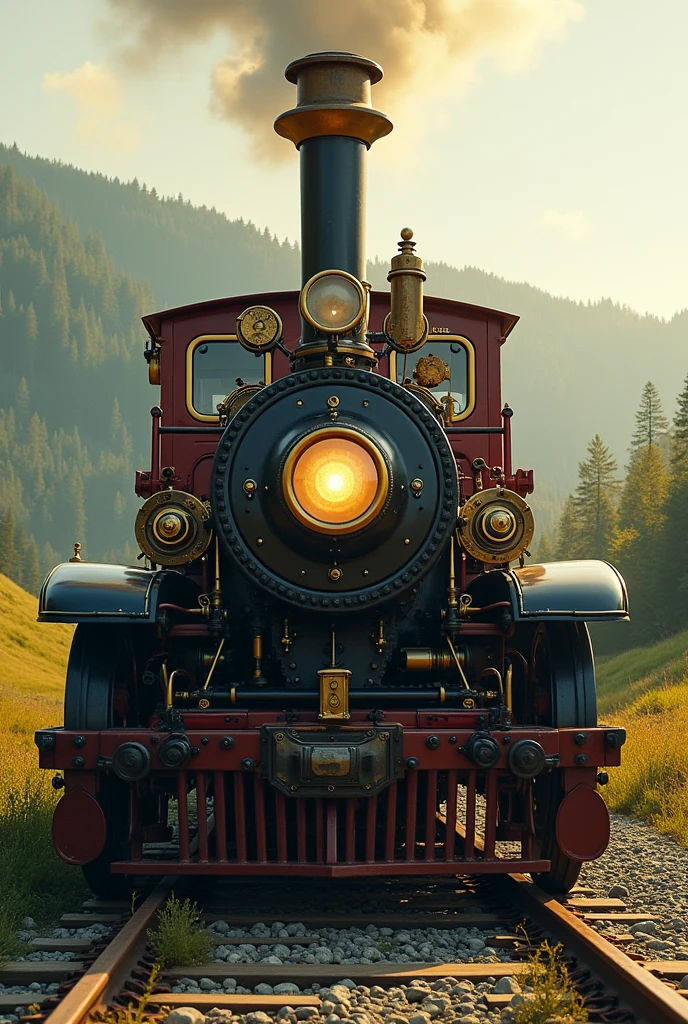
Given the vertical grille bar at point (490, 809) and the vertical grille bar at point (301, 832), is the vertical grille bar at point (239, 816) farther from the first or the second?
the vertical grille bar at point (490, 809)

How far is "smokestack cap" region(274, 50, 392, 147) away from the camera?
5.78 m

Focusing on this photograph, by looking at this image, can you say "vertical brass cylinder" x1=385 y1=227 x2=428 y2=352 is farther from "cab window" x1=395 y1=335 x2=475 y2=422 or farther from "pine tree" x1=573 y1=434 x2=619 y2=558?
"pine tree" x1=573 y1=434 x2=619 y2=558

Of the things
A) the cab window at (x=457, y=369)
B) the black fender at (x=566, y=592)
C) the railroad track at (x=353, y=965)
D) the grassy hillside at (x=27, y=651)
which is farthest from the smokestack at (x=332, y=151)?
the grassy hillside at (x=27, y=651)

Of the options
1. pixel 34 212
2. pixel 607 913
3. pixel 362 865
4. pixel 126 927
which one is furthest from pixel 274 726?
pixel 34 212

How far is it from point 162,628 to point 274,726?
2.51 feet

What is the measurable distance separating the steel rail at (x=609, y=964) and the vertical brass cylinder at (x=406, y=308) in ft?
8.72

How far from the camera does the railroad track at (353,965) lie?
3.78 meters

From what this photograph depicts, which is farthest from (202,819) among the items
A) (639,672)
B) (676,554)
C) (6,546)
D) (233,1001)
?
(6,546)

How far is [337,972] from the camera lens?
417 cm

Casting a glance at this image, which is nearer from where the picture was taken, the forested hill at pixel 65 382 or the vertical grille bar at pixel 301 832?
the vertical grille bar at pixel 301 832

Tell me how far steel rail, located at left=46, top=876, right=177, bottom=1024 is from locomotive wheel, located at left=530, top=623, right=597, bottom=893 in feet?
6.00

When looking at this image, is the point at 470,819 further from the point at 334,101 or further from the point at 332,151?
the point at 334,101

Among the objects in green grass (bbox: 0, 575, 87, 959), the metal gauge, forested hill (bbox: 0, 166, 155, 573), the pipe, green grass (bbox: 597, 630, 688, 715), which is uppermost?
forested hill (bbox: 0, 166, 155, 573)

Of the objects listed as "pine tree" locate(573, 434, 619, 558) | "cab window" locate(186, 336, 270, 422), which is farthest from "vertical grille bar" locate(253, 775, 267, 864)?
"pine tree" locate(573, 434, 619, 558)
